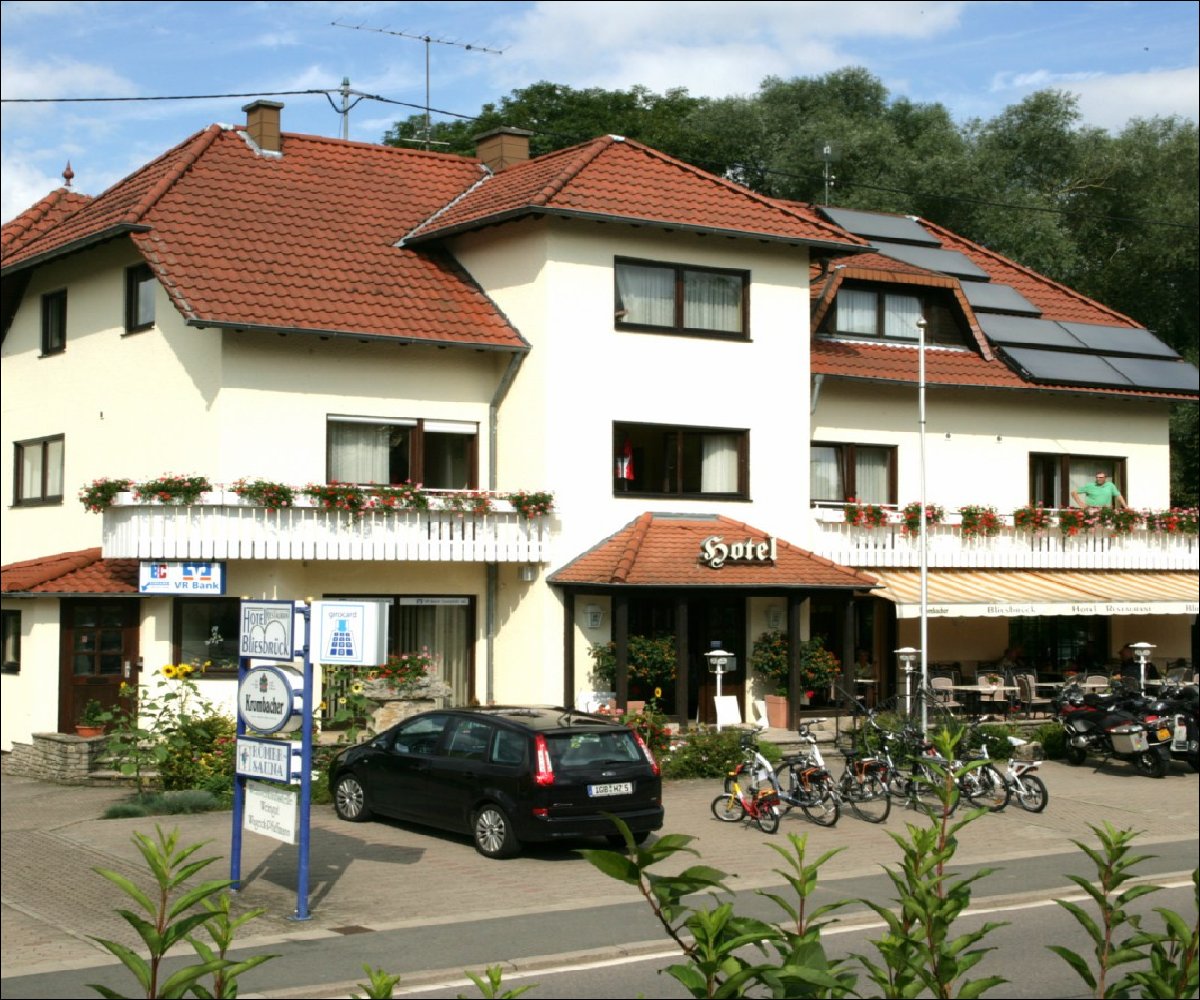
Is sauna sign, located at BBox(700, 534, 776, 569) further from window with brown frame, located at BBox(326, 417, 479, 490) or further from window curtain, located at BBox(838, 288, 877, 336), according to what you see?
window curtain, located at BBox(838, 288, 877, 336)

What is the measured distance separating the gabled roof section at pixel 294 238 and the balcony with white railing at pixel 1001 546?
23.2 ft

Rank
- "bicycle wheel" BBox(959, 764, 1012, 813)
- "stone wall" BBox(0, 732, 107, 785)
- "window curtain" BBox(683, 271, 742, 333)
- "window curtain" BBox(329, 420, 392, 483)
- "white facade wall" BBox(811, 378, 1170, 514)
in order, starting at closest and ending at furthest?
"bicycle wheel" BBox(959, 764, 1012, 813) → "stone wall" BBox(0, 732, 107, 785) → "window curtain" BBox(329, 420, 392, 483) → "window curtain" BBox(683, 271, 742, 333) → "white facade wall" BBox(811, 378, 1170, 514)

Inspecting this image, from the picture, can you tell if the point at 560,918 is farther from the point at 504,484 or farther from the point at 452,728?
the point at 504,484

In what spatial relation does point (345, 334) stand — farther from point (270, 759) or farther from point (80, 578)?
point (270, 759)

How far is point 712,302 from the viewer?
28750mm

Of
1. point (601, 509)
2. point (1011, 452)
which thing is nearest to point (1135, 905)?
point (601, 509)

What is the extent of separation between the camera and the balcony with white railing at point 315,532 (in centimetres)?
2461

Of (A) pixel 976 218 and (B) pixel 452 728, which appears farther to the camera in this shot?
(A) pixel 976 218

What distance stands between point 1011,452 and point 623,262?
10.1 m

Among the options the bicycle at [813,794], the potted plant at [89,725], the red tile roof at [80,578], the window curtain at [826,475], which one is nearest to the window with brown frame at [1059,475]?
the window curtain at [826,475]

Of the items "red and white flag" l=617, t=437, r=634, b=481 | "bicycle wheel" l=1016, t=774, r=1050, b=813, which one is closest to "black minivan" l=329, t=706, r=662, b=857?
"bicycle wheel" l=1016, t=774, r=1050, b=813

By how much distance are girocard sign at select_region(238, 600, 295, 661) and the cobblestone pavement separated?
231 centimetres

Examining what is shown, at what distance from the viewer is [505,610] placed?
2792cm

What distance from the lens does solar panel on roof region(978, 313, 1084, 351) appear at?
33.7 meters
